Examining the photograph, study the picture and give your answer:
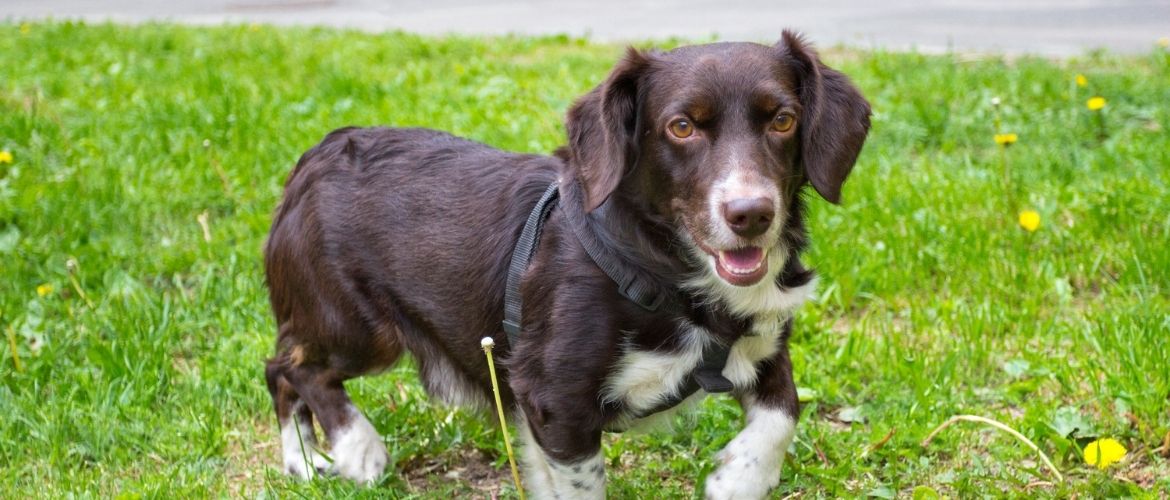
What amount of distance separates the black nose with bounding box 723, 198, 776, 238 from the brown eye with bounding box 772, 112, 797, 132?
0.82 ft

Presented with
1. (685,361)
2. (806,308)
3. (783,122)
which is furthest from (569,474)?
(806,308)

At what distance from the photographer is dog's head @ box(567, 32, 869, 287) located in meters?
2.80

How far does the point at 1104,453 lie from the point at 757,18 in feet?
21.8

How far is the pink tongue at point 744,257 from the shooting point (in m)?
2.87

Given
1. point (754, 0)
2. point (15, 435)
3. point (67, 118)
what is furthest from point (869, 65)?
point (15, 435)

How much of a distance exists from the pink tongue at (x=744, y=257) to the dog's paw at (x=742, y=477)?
477mm

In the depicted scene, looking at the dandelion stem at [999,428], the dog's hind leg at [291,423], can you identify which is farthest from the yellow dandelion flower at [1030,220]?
the dog's hind leg at [291,423]

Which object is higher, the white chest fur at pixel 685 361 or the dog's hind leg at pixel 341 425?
the white chest fur at pixel 685 361

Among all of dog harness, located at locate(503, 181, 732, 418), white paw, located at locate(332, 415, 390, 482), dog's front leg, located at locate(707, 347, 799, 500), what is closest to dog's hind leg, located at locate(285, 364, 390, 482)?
white paw, located at locate(332, 415, 390, 482)

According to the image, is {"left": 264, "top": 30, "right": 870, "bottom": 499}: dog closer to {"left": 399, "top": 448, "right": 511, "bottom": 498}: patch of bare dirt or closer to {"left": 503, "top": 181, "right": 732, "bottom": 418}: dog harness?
{"left": 503, "top": 181, "right": 732, "bottom": 418}: dog harness

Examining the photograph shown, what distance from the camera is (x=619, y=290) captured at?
9.59 ft

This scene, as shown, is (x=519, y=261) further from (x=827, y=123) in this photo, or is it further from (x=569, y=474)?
(x=827, y=123)

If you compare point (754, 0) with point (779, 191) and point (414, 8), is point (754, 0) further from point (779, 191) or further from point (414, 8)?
point (779, 191)

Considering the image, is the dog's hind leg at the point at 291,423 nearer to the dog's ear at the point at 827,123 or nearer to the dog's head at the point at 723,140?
the dog's head at the point at 723,140
